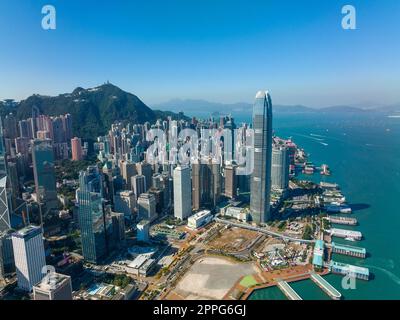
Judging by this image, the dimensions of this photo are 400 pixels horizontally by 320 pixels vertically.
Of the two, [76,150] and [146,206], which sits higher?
[76,150]

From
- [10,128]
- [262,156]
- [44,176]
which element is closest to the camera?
[262,156]

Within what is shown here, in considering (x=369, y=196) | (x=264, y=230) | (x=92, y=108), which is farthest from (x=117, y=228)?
(x=92, y=108)

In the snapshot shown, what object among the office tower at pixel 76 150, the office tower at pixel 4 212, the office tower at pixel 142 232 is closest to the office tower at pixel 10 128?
the office tower at pixel 76 150

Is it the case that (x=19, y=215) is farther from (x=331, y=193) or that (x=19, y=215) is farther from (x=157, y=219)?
(x=331, y=193)

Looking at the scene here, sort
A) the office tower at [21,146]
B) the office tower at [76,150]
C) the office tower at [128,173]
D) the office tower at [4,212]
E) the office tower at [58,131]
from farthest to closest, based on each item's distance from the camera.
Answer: the office tower at [58,131], the office tower at [76,150], the office tower at [21,146], the office tower at [128,173], the office tower at [4,212]

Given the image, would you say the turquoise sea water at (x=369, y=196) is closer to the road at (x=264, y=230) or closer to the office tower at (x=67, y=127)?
the road at (x=264, y=230)

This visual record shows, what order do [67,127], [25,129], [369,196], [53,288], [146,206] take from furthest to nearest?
[67,127], [25,129], [369,196], [146,206], [53,288]

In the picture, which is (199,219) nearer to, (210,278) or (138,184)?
(138,184)
